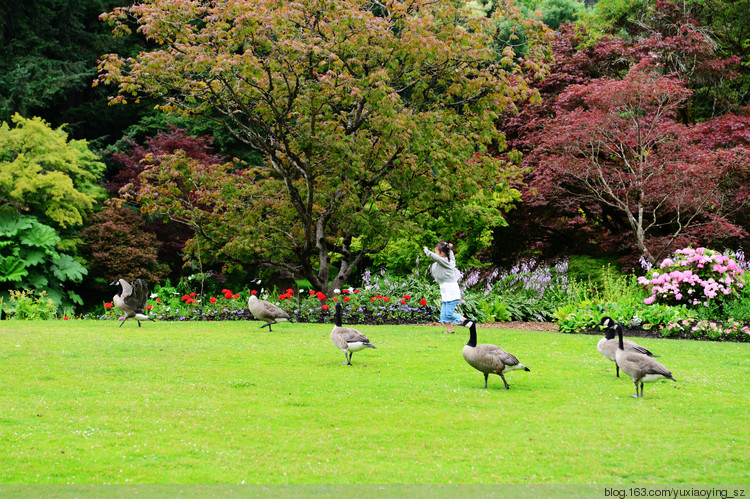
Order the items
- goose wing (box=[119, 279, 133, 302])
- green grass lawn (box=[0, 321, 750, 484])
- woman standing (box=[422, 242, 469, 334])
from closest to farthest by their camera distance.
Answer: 1. green grass lawn (box=[0, 321, 750, 484])
2. woman standing (box=[422, 242, 469, 334])
3. goose wing (box=[119, 279, 133, 302])

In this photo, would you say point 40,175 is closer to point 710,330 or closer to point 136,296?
point 136,296

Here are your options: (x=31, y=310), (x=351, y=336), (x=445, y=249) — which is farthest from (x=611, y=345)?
(x=31, y=310)

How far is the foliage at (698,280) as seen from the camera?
47.5 feet

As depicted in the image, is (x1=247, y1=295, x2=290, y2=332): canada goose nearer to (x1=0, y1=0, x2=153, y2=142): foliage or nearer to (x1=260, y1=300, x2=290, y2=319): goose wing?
(x1=260, y1=300, x2=290, y2=319): goose wing

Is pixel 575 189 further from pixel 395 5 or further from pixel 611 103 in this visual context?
pixel 395 5

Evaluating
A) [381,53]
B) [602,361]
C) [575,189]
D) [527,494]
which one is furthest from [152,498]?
[575,189]

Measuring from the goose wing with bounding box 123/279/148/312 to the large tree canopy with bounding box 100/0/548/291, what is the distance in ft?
11.7

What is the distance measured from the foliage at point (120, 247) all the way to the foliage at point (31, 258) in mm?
750

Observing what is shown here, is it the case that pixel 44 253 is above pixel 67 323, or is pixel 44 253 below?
above

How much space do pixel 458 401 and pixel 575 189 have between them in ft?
48.9

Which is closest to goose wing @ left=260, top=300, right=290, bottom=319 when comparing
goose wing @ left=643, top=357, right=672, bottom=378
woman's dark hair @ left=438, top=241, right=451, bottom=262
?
woman's dark hair @ left=438, top=241, right=451, bottom=262

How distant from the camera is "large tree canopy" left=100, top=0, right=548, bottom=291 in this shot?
14352 millimetres

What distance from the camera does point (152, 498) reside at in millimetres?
4504

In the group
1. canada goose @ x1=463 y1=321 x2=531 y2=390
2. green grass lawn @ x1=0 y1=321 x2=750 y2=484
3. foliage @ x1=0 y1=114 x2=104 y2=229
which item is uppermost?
foliage @ x1=0 y1=114 x2=104 y2=229
